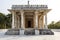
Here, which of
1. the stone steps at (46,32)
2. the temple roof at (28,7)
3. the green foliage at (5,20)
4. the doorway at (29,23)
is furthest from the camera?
the green foliage at (5,20)

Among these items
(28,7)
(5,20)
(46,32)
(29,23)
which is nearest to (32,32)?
(46,32)

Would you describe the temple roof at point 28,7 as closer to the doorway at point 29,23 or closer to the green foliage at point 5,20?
the doorway at point 29,23

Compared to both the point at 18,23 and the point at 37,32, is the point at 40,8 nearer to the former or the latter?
the point at 37,32

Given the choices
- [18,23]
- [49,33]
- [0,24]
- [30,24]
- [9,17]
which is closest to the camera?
[49,33]

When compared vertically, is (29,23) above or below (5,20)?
below

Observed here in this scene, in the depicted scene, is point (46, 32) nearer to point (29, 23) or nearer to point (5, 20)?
point (29, 23)

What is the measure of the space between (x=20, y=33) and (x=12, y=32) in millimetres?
1445

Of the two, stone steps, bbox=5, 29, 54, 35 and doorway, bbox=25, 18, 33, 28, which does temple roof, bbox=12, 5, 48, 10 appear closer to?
stone steps, bbox=5, 29, 54, 35

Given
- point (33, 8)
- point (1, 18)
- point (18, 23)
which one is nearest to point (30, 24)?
point (18, 23)

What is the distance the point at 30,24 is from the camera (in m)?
35.4

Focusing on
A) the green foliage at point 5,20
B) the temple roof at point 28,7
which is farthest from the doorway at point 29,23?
the green foliage at point 5,20

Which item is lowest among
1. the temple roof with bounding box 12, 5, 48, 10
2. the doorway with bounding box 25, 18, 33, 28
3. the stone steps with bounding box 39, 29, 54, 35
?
the stone steps with bounding box 39, 29, 54, 35

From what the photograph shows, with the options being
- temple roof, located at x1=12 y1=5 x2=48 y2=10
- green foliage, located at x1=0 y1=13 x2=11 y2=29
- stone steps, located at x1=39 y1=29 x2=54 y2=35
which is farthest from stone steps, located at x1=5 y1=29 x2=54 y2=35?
green foliage, located at x1=0 y1=13 x2=11 y2=29

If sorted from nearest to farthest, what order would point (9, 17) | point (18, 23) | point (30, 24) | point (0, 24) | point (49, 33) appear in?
1. point (49, 33)
2. point (18, 23)
3. point (30, 24)
4. point (0, 24)
5. point (9, 17)
